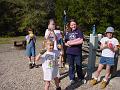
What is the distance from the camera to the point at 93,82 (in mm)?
8609

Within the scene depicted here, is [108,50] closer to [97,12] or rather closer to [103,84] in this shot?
[103,84]

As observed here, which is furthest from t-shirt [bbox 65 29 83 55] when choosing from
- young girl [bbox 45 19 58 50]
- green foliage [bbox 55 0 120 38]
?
green foliage [bbox 55 0 120 38]

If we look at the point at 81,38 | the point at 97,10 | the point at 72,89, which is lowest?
the point at 72,89

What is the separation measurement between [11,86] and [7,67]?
2.74 meters

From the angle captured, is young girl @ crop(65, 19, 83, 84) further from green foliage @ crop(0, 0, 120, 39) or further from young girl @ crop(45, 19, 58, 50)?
green foliage @ crop(0, 0, 120, 39)

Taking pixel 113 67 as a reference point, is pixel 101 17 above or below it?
above

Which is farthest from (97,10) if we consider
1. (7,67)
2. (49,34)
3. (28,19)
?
(49,34)

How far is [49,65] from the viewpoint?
746 centimetres

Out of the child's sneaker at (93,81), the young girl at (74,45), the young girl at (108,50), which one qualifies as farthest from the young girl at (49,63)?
the young girl at (108,50)

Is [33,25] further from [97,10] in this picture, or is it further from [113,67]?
[113,67]

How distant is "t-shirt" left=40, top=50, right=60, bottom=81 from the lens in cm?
744

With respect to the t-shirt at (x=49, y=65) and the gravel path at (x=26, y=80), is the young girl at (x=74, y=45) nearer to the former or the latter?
the gravel path at (x=26, y=80)

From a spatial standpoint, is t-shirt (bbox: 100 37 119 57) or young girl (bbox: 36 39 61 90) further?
t-shirt (bbox: 100 37 119 57)

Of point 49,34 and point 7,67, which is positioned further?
point 7,67
